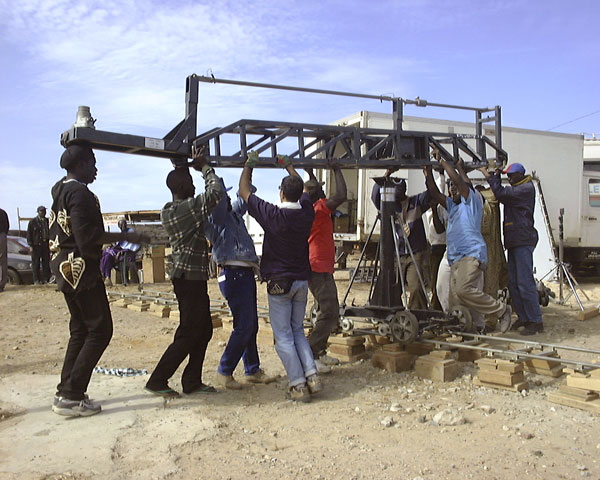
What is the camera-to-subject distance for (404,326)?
5.45 metres

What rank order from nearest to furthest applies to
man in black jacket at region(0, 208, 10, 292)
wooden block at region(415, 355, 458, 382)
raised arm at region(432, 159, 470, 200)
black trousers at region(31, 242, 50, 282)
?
wooden block at region(415, 355, 458, 382) → raised arm at region(432, 159, 470, 200) → man in black jacket at region(0, 208, 10, 292) → black trousers at region(31, 242, 50, 282)

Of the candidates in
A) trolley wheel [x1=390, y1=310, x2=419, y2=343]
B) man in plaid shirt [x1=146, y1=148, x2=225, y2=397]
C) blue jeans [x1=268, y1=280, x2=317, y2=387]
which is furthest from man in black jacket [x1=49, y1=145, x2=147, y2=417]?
trolley wheel [x1=390, y1=310, x2=419, y2=343]

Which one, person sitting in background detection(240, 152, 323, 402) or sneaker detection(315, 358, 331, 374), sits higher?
person sitting in background detection(240, 152, 323, 402)

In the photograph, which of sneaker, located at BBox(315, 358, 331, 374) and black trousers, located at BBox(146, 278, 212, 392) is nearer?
black trousers, located at BBox(146, 278, 212, 392)

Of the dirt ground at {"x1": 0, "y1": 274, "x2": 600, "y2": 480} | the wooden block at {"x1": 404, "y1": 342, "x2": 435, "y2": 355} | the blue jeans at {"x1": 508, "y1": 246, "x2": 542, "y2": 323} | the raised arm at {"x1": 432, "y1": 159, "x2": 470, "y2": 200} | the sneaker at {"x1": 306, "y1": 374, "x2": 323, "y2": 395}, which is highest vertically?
the raised arm at {"x1": 432, "y1": 159, "x2": 470, "y2": 200}

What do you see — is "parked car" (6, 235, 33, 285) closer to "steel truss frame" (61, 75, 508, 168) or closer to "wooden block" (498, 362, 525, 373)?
"steel truss frame" (61, 75, 508, 168)

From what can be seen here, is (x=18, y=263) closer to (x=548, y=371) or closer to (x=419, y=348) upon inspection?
(x=419, y=348)

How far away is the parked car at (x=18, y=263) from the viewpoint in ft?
46.1

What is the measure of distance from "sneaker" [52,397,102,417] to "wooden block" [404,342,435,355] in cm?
301

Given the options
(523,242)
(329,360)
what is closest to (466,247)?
(523,242)

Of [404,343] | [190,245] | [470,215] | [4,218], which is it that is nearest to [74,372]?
[190,245]

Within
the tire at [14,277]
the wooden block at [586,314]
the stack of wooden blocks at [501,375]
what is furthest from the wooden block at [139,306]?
the wooden block at [586,314]

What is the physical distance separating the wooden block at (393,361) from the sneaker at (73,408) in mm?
2620

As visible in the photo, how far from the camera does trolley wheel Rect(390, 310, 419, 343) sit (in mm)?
5387
